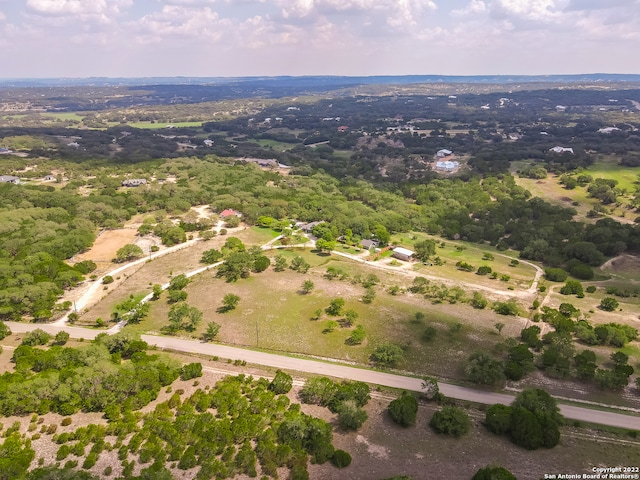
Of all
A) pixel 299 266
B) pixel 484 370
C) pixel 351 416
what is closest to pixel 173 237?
pixel 299 266

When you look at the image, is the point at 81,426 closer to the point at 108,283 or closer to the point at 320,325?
the point at 320,325

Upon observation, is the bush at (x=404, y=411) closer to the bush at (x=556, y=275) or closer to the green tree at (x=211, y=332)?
the green tree at (x=211, y=332)

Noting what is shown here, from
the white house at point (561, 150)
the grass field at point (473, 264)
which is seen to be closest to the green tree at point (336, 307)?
the grass field at point (473, 264)

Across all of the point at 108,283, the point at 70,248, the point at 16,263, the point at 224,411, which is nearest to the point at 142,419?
the point at 224,411

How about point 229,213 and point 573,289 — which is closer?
point 573,289

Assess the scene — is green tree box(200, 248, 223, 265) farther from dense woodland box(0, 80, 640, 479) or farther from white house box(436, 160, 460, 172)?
white house box(436, 160, 460, 172)

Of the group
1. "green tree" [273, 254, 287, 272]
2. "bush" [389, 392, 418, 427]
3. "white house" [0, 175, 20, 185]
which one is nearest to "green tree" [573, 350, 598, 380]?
"bush" [389, 392, 418, 427]

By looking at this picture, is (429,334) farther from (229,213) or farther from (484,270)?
(229,213)

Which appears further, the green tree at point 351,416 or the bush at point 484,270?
the bush at point 484,270
